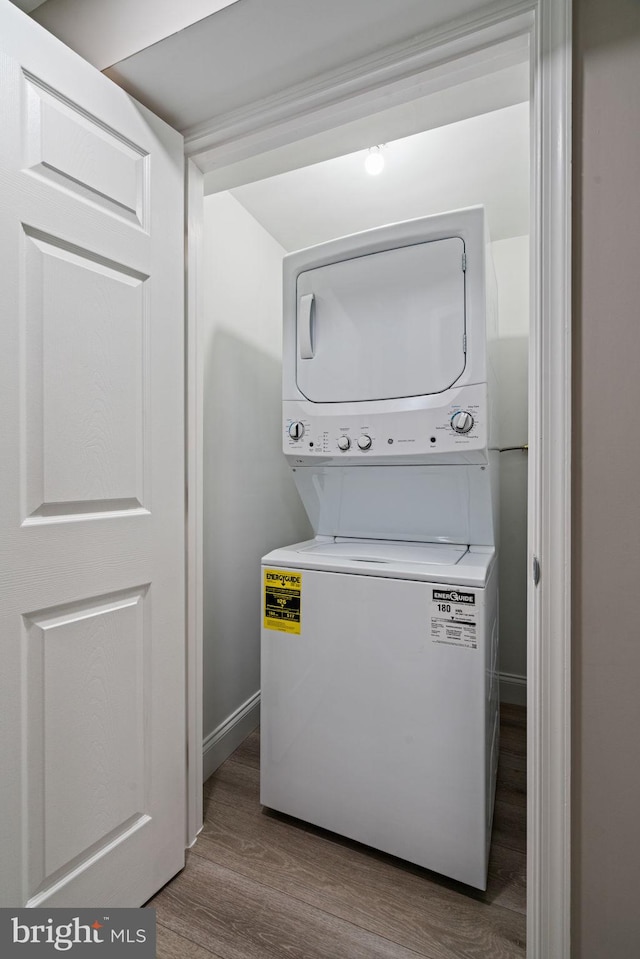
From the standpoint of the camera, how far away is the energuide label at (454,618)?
4.13 feet

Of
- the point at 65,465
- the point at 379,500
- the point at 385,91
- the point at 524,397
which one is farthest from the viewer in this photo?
the point at 524,397

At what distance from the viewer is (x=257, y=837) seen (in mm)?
1500

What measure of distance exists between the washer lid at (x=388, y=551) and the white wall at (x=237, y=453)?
447mm

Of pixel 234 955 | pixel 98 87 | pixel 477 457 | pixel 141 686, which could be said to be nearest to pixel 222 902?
pixel 234 955

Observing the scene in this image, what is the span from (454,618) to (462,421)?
1.86ft

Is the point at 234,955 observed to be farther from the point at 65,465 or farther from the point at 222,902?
the point at 65,465

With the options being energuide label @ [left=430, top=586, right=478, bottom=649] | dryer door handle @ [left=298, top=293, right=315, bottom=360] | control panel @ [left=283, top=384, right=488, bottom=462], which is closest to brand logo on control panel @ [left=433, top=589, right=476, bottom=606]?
energuide label @ [left=430, top=586, right=478, bottom=649]

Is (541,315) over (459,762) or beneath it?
over

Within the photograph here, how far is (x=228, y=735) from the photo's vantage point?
1.96 m

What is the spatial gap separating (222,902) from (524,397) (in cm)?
227

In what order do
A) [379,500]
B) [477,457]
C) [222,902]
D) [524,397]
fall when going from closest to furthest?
[222,902], [477,457], [379,500], [524,397]

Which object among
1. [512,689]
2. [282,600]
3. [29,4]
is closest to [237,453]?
[282,600]

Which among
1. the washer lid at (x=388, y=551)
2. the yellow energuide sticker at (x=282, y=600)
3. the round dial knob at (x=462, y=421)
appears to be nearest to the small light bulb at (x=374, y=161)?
the round dial knob at (x=462, y=421)

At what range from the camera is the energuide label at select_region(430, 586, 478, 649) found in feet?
4.13
